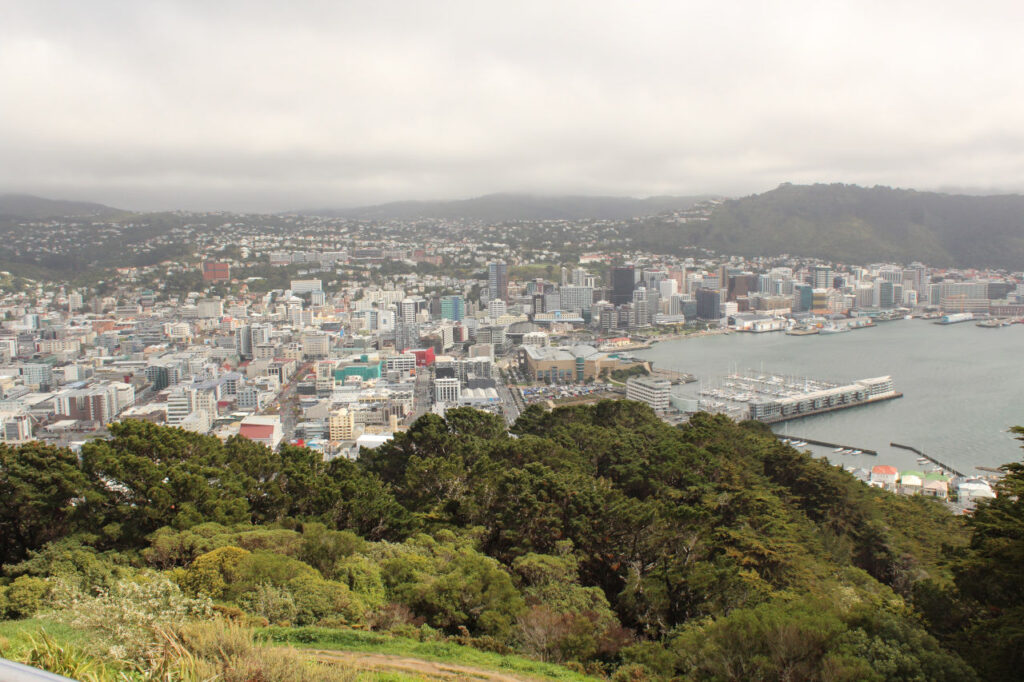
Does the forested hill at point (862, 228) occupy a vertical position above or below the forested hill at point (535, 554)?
above

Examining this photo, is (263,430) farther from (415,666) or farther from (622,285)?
(622,285)

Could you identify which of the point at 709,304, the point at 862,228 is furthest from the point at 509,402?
the point at 862,228

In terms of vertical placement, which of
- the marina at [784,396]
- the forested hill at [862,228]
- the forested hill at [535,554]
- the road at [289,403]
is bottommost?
the road at [289,403]

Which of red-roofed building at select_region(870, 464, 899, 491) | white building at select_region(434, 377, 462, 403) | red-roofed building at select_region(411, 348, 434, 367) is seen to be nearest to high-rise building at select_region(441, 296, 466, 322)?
red-roofed building at select_region(411, 348, 434, 367)

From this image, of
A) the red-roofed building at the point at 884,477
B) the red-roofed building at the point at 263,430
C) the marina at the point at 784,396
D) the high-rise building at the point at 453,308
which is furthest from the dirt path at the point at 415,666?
the high-rise building at the point at 453,308

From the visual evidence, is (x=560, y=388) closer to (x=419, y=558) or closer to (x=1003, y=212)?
(x=419, y=558)

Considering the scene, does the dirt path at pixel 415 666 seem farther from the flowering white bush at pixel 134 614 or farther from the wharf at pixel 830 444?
the wharf at pixel 830 444

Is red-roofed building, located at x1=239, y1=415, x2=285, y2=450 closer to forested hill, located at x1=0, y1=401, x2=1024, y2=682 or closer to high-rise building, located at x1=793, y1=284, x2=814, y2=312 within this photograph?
forested hill, located at x1=0, y1=401, x2=1024, y2=682
